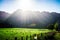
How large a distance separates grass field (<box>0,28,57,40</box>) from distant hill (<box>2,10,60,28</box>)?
0.10 metres

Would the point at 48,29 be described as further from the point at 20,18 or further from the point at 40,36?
the point at 20,18

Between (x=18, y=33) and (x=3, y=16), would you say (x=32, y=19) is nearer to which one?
(x=18, y=33)

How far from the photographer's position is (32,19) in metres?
4.71

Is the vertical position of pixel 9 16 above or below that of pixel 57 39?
above

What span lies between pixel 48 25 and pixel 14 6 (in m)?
1.00

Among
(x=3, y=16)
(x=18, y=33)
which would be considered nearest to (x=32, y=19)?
(x=18, y=33)

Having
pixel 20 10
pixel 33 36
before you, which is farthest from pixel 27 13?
pixel 33 36

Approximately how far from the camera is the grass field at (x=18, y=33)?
457 centimetres

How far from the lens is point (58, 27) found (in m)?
4.76

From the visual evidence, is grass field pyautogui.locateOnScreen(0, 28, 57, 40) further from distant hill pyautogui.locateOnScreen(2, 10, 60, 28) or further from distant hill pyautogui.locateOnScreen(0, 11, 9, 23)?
distant hill pyautogui.locateOnScreen(0, 11, 9, 23)

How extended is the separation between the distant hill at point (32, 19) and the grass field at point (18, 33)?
10 centimetres

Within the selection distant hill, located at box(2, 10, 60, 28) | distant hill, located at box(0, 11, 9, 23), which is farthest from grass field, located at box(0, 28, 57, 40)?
distant hill, located at box(0, 11, 9, 23)

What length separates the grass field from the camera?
4.57 m

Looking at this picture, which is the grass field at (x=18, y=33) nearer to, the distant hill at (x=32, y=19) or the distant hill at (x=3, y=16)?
the distant hill at (x=32, y=19)
